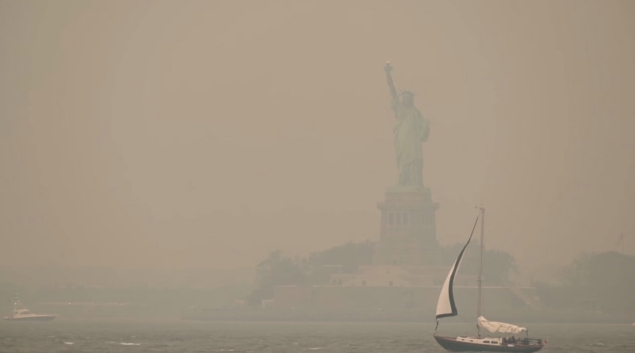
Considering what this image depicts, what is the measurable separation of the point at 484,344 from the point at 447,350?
7488 millimetres

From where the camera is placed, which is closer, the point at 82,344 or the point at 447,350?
the point at 447,350

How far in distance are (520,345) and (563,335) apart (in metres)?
51.3

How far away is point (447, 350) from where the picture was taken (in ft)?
477

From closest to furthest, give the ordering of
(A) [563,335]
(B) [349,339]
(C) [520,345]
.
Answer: (C) [520,345] < (B) [349,339] < (A) [563,335]

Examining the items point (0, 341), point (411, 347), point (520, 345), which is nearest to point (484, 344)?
point (520, 345)

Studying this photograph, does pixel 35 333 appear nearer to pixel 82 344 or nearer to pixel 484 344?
pixel 82 344

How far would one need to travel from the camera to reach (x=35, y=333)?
18488 cm

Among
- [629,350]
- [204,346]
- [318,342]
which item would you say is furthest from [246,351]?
[629,350]

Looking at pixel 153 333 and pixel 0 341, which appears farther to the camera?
pixel 153 333

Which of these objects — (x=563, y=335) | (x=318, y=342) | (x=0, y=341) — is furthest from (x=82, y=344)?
(x=563, y=335)

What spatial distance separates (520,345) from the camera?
453 feet

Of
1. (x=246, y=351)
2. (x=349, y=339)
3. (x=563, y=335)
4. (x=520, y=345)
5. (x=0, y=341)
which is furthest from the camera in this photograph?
(x=563, y=335)

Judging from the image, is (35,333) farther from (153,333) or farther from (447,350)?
(447,350)

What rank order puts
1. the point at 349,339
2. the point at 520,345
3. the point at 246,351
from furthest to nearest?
the point at 349,339, the point at 246,351, the point at 520,345
